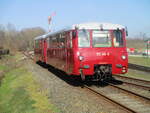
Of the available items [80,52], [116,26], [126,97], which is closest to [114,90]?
[126,97]

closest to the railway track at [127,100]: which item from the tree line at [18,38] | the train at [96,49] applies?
the train at [96,49]

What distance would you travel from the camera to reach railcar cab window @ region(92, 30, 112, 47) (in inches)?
443

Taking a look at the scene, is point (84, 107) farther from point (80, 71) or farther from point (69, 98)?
point (80, 71)

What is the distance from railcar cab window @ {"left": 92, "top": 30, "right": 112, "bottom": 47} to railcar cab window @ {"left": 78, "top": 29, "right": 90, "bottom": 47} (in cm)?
29

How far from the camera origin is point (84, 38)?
11.2m

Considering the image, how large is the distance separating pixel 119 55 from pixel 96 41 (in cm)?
127

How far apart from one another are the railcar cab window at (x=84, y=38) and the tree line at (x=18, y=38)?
228ft

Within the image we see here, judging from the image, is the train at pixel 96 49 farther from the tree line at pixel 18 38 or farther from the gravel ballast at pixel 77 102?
the tree line at pixel 18 38

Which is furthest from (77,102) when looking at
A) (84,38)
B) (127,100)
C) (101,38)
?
(101,38)

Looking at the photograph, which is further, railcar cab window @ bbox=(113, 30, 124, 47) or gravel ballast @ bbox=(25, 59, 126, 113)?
railcar cab window @ bbox=(113, 30, 124, 47)

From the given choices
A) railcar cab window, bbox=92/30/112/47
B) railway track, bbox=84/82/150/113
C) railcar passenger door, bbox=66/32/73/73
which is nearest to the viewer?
railway track, bbox=84/82/150/113

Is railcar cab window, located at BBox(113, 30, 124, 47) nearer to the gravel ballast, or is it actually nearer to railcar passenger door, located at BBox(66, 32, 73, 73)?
railcar passenger door, located at BBox(66, 32, 73, 73)

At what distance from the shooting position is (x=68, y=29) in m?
11.8

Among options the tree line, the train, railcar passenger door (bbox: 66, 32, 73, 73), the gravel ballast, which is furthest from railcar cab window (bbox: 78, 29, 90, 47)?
the tree line
